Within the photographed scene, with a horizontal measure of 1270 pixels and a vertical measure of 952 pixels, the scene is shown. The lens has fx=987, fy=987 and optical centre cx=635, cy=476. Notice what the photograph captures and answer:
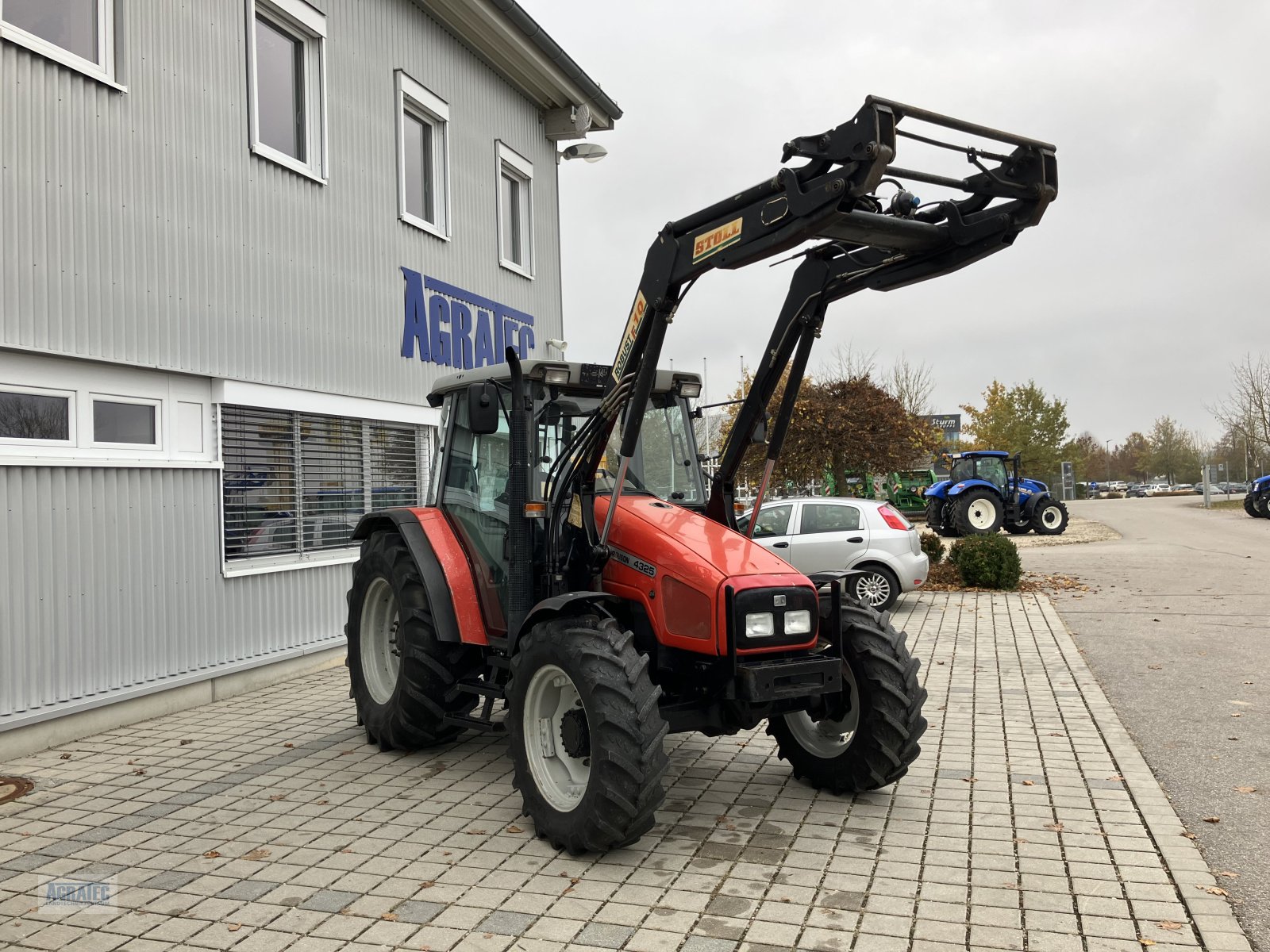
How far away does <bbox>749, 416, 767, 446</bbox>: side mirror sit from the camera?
5.53 m

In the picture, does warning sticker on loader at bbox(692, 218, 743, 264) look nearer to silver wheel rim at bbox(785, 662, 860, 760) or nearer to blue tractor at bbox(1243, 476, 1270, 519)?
silver wheel rim at bbox(785, 662, 860, 760)

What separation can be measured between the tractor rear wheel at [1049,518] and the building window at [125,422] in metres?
25.1

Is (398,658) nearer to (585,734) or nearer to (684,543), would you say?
(585,734)

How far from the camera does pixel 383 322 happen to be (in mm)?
10547

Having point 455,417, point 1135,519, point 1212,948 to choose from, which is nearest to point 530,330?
point 455,417

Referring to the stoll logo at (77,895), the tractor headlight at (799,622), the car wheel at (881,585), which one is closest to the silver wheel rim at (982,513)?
the car wheel at (881,585)

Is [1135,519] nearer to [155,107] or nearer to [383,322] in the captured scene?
[383,322]

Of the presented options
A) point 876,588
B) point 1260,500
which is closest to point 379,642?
point 876,588

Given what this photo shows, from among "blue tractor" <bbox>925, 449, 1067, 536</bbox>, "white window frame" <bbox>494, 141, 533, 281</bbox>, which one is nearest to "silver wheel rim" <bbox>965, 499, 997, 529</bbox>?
"blue tractor" <bbox>925, 449, 1067, 536</bbox>

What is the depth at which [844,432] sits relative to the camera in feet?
68.2

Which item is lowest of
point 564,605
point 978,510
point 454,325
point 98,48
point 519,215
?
point 978,510

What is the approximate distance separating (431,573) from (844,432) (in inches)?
625

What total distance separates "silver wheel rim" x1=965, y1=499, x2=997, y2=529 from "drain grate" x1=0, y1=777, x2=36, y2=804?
24.0 meters

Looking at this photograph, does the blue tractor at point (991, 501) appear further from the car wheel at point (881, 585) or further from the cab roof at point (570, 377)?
the cab roof at point (570, 377)
